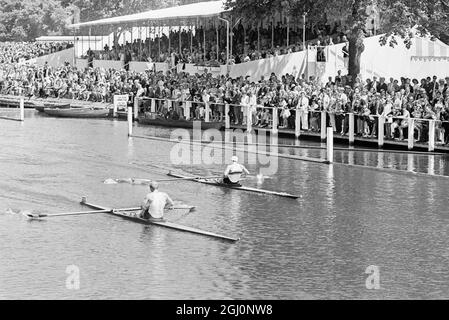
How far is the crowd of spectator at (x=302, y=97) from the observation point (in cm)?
3928

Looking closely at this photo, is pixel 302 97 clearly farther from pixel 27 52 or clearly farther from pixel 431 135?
pixel 27 52

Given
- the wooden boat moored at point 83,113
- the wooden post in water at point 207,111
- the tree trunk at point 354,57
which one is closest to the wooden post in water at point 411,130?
the tree trunk at point 354,57

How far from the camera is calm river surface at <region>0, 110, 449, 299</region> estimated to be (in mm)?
21016

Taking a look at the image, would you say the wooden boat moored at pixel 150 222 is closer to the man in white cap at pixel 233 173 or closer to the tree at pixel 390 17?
the man in white cap at pixel 233 173

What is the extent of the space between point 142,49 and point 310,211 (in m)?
44.6

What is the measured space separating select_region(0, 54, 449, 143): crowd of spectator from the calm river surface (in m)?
1.83

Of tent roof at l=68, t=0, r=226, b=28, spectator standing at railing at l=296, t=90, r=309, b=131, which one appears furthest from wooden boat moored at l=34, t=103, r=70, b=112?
spectator standing at railing at l=296, t=90, r=309, b=131

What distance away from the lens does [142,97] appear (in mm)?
57031

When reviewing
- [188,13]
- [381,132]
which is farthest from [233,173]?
[188,13]

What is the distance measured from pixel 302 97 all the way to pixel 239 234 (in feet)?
62.1

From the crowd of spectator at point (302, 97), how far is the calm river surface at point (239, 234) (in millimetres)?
1829

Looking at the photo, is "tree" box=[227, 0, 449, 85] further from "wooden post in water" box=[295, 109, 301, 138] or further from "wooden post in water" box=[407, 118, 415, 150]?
"wooden post in water" box=[407, 118, 415, 150]

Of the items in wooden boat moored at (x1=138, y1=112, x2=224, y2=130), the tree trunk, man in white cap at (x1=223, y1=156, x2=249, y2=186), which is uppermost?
the tree trunk
